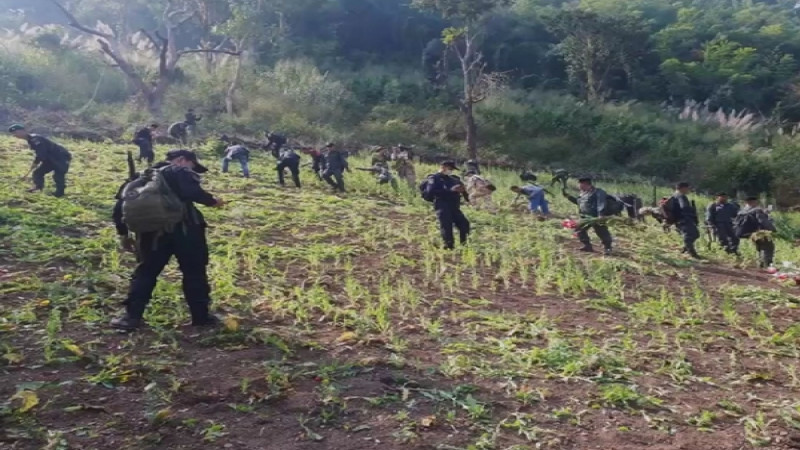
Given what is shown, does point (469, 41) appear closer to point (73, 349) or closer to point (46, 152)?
point (46, 152)

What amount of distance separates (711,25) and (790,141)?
13.0 m

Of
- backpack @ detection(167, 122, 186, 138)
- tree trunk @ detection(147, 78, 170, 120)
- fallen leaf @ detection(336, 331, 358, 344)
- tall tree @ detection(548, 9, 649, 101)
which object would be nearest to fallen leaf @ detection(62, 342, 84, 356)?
fallen leaf @ detection(336, 331, 358, 344)

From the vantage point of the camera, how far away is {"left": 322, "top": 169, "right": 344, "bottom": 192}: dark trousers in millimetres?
16250

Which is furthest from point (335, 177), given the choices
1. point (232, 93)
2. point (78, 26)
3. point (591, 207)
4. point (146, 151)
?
point (78, 26)

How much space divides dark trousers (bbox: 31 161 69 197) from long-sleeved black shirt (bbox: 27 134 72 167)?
0.04 metres

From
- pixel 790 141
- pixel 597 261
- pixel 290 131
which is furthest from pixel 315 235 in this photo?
pixel 790 141

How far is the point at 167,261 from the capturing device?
6.12 meters

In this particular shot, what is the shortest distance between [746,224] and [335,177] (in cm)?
825

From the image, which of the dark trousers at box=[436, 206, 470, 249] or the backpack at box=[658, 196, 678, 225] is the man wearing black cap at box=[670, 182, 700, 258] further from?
the dark trousers at box=[436, 206, 470, 249]

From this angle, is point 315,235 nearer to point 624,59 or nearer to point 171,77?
point 171,77

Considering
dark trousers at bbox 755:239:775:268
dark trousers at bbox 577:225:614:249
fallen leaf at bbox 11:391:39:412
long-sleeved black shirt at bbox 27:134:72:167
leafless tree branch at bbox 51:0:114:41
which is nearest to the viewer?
fallen leaf at bbox 11:391:39:412

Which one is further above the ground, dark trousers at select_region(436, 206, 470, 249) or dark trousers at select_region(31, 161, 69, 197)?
dark trousers at select_region(31, 161, 69, 197)

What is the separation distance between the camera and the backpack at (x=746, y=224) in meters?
11.7

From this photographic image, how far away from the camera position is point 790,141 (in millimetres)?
24828
